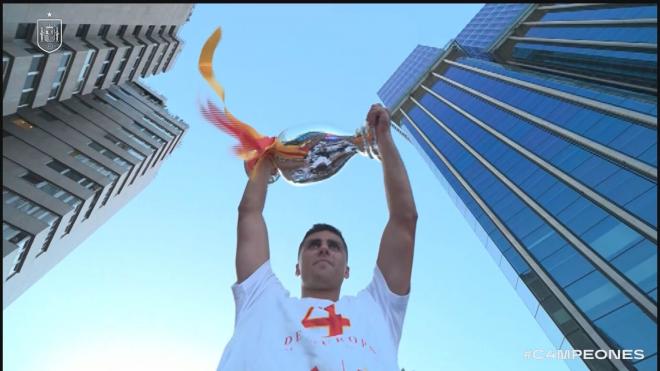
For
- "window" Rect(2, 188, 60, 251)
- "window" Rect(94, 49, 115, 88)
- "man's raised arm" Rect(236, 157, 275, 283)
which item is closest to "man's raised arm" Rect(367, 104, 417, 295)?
"man's raised arm" Rect(236, 157, 275, 283)

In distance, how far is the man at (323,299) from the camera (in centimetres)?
289

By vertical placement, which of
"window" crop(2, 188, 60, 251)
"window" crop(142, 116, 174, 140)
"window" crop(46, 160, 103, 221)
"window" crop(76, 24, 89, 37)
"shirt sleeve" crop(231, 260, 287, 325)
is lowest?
"shirt sleeve" crop(231, 260, 287, 325)

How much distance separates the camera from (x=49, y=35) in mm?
17062

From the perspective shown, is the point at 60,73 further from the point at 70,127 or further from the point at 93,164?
the point at 93,164

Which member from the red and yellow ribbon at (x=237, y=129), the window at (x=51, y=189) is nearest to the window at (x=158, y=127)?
the window at (x=51, y=189)

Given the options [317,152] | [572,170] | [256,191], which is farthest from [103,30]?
[572,170]

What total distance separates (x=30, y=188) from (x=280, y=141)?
1767 cm

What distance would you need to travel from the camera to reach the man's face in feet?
12.0

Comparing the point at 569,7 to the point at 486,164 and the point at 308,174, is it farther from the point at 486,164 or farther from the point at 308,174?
the point at 308,174

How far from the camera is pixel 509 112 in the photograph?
42.2 meters

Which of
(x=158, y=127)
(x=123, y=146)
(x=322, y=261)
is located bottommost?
(x=322, y=261)

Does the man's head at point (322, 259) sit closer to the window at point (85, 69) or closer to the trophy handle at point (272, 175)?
the trophy handle at point (272, 175)

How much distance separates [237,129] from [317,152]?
0.90m

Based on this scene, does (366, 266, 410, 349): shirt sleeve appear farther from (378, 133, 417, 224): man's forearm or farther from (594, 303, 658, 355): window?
(594, 303, 658, 355): window
